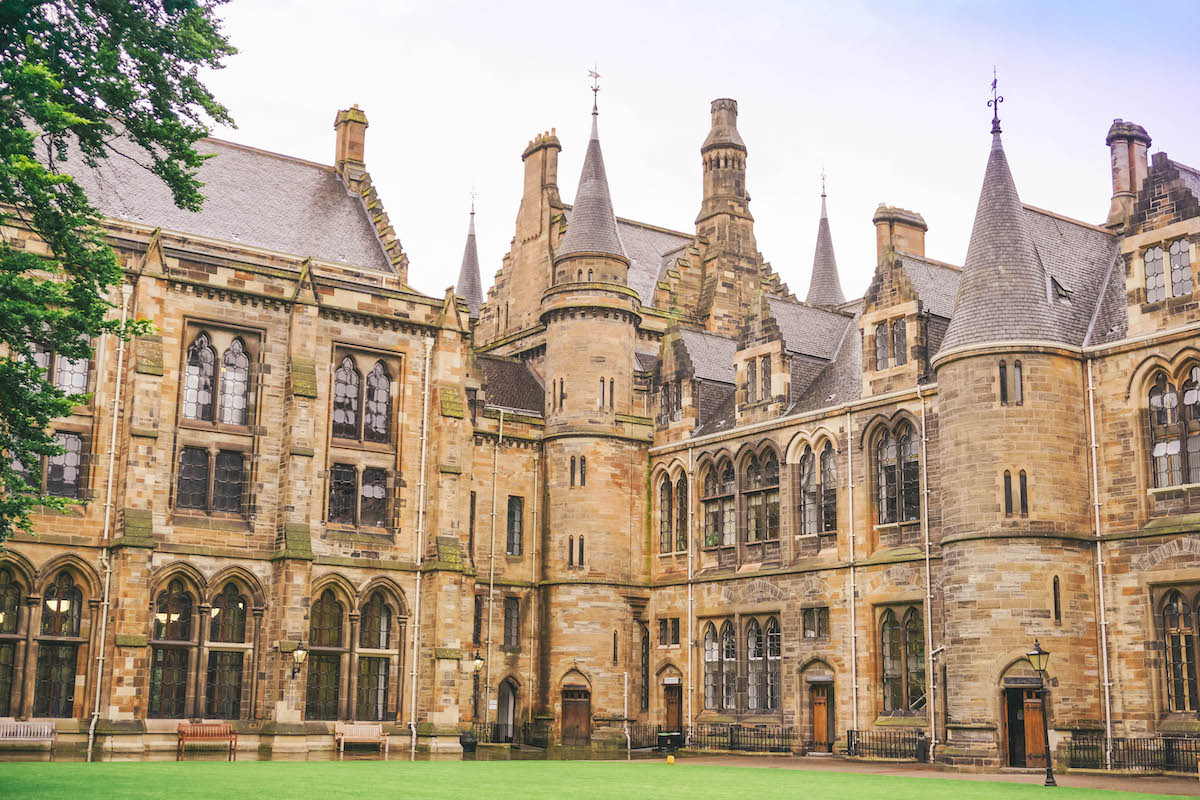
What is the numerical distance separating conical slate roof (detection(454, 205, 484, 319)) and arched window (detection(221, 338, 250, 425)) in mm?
27351

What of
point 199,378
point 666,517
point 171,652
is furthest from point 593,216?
point 171,652

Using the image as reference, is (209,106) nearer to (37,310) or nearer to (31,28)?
(31,28)

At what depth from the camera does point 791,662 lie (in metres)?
41.2

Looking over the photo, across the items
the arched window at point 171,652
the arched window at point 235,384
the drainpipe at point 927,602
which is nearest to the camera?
the drainpipe at point 927,602

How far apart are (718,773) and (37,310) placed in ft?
59.7

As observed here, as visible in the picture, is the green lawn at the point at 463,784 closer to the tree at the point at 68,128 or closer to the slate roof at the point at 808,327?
the tree at the point at 68,128

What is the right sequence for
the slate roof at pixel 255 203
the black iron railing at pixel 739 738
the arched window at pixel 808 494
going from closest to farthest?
the black iron railing at pixel 739 738 < the arched window at pixel 808 494 < the slate roof at pixel 255 203

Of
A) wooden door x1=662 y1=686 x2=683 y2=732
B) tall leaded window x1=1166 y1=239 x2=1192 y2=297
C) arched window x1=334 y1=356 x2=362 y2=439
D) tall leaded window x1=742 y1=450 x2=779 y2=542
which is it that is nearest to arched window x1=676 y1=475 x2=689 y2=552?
tall leaded window x1=742 y1=450 x2=779 y2=542

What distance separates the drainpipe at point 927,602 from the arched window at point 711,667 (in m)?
9.12

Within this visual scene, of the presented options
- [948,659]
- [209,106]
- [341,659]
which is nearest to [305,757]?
[341,659]

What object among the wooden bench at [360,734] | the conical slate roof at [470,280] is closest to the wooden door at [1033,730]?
the wooden bench at [360,734]

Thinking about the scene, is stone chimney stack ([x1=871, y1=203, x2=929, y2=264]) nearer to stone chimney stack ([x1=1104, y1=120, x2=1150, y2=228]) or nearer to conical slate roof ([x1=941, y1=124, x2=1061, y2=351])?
stone chimney stack ([x1=1104, y1=120, x2=1150, y2=228])

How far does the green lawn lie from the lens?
822 inches

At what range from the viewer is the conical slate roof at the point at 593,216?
48812 mm
